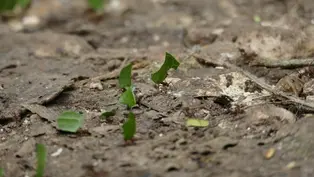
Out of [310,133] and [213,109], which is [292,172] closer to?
[310,133]

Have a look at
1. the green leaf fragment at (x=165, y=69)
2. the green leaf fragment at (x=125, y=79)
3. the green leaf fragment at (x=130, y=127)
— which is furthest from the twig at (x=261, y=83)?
the green leaf fragment at (x=130, y=127)

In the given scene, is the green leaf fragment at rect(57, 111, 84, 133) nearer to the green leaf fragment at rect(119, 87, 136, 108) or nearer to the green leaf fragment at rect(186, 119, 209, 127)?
the green leaf fragment at rect(119, 87, 136, 108)

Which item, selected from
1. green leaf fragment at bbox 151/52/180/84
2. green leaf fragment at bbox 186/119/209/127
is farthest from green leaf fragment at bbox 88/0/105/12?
green leaf fragment at bbox 186/119/209/127

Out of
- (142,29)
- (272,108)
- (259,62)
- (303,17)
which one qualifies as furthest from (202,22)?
(272,108)

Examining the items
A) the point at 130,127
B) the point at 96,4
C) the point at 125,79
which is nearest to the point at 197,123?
the point at 130,127

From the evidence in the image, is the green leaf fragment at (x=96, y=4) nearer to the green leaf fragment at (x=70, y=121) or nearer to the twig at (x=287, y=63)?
the twig at (x=287, y=63)

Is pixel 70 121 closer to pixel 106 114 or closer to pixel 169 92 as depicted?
pixel 106 114

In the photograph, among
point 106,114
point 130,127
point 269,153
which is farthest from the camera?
point 106,114
